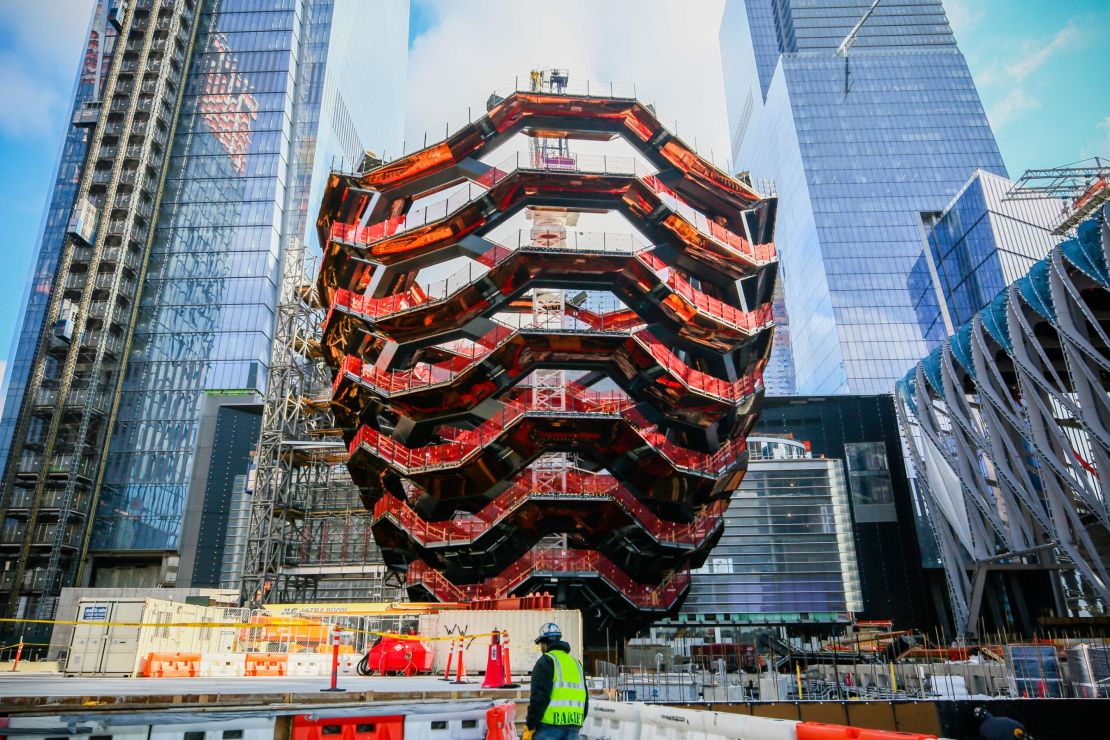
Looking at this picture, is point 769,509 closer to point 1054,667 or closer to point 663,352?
point 663,352

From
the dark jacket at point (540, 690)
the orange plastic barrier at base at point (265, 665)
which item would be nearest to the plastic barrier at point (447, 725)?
the dark jacket at point (540, 690)

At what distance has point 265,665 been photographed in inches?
894

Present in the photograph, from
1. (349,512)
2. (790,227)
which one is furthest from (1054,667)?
(790,227)

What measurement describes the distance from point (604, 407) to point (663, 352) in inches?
148

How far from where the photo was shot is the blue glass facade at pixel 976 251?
92.8 metres

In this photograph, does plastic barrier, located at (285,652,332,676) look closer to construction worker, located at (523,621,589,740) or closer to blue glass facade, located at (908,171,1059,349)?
construction worker, located at (523,621,589,740)

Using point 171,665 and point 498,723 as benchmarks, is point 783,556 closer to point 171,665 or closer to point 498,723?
point 171,665

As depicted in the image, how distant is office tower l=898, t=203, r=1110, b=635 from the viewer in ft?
126

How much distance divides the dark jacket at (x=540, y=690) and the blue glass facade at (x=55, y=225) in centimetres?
7279

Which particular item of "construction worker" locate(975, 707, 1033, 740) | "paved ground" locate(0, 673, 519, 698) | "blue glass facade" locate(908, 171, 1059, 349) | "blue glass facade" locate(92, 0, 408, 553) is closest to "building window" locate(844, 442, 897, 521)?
"blue glass facade" locate(908, 171, 1059, 349)

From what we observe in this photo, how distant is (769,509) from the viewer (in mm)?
55344

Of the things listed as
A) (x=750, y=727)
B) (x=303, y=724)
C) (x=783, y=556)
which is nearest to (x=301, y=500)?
(x=783, y=556)

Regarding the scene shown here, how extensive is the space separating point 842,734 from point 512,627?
66.3 feet

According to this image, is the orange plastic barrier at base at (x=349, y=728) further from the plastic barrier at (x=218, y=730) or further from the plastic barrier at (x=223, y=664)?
the plastic barrier at (x=223, y=664)
